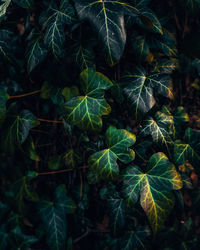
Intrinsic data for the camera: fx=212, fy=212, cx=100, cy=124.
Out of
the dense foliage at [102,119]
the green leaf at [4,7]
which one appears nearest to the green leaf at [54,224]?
the dense foliage at [102,119]

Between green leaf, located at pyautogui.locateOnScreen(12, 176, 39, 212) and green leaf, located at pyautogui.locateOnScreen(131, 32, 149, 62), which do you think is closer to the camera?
green leaf, located at pyautogui.locateOnScreen(131, 32, 149, 62)

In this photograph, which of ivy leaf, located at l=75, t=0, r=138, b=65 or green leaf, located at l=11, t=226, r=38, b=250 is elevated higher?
ivy leaf, located at l=75, t=0, r=138, b=65

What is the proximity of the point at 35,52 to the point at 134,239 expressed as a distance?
0.87 m

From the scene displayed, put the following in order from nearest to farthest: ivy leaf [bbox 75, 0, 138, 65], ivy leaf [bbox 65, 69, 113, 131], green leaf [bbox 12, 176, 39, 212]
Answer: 1. ivy leaf [bbox 75, 0, 138, 65]
2. ivy leaf [bbox 65, 69, 113, 131]
3. green leaf [bbox 12, 176, 39, 212]

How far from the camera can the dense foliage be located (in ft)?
2.39

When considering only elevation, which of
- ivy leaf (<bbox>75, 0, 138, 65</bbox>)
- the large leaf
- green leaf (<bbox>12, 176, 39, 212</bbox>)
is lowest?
green leaf (<bbox>12, 176, 39, 212</bbox>)

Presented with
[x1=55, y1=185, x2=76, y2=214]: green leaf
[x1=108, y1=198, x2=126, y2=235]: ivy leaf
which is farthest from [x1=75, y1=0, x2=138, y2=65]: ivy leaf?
[x1=55, y1=185, x2=76, y2=214]: green leaf

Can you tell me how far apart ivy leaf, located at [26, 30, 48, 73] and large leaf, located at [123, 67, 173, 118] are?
12.9 inches

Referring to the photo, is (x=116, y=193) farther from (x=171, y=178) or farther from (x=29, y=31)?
(x=29, y=31)

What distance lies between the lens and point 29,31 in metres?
0.88

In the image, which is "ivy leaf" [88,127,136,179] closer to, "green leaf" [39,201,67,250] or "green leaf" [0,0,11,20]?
"green leaf" [39,201,67,250]

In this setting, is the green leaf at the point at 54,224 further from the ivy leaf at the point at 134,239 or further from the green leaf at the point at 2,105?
the green leaf at the point at 2,105

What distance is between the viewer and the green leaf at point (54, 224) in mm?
917

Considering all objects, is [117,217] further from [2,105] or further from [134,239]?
[2,105]
